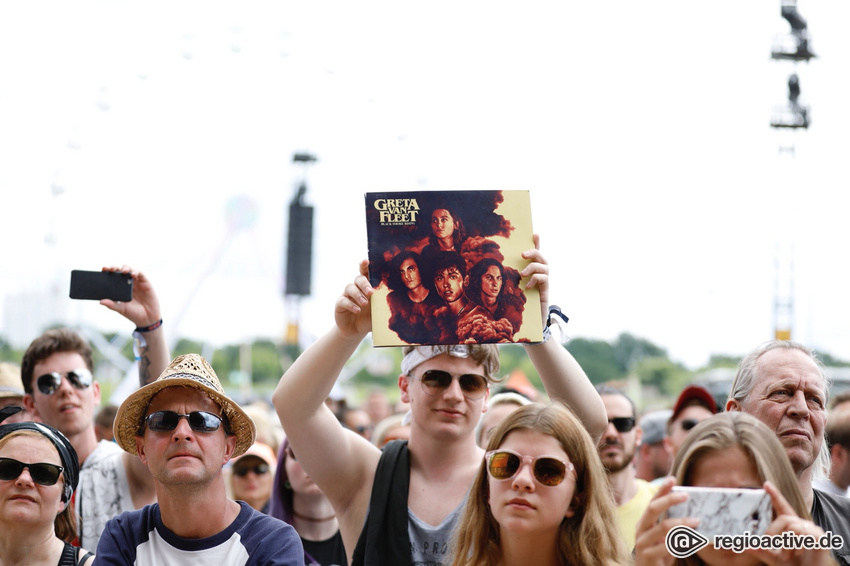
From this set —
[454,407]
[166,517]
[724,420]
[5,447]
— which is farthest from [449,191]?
[5,447]

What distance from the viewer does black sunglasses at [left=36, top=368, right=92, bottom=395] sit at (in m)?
4.11

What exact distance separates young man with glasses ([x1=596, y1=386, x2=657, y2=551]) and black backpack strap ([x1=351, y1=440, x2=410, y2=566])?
151cm

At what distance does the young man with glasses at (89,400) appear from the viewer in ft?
12.7

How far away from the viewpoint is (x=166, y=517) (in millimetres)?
2957

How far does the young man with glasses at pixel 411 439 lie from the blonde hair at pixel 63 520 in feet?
2.97

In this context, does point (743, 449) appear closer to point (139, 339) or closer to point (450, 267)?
point (450, 267)

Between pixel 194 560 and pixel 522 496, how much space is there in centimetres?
108

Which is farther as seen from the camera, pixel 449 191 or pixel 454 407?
pixel 454 407

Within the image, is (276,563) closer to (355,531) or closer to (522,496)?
(355,531)

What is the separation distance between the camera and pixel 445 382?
132 inches

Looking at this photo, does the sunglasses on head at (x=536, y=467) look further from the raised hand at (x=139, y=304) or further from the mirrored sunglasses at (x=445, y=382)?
the raised hand at (x=139, y=304)

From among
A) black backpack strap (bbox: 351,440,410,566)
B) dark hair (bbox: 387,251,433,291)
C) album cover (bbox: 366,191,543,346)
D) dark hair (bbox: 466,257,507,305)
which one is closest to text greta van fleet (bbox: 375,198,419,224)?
album cover (bbox: 366,191,543,346)

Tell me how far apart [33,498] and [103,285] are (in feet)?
3.17

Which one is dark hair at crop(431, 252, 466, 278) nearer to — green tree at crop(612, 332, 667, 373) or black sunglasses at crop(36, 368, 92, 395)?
black sunglasses at crop(36, 368, 92, 395)
